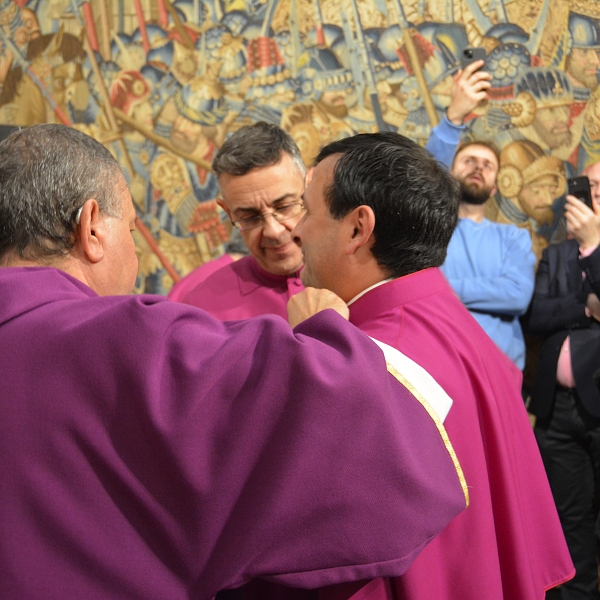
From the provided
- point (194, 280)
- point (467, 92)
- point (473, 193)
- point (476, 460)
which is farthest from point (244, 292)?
point (473, 193)

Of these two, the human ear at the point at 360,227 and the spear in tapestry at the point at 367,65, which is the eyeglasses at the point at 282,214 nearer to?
the human ear at the point at 360,227

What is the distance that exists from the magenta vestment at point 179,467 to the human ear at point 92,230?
27 cm

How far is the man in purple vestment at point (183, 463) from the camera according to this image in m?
1.37

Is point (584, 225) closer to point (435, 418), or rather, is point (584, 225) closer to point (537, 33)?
point (537, 33)

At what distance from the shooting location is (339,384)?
140 centimetres

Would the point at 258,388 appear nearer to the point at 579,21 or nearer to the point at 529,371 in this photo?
the point at 529,371

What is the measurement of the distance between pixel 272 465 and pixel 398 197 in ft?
2.80

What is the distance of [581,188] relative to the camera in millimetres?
4680

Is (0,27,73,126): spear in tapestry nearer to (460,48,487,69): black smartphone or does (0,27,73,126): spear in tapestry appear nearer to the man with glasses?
(460,48,487,69): black smartphone

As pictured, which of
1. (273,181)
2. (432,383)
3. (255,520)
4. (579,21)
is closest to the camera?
(255,520)

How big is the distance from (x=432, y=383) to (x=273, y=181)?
60.0 inches

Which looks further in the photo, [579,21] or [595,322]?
[579,21]

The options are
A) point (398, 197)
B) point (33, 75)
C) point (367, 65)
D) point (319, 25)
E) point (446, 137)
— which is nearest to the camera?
point (398, 197)

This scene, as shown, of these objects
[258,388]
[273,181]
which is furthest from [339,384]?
[273,181]
